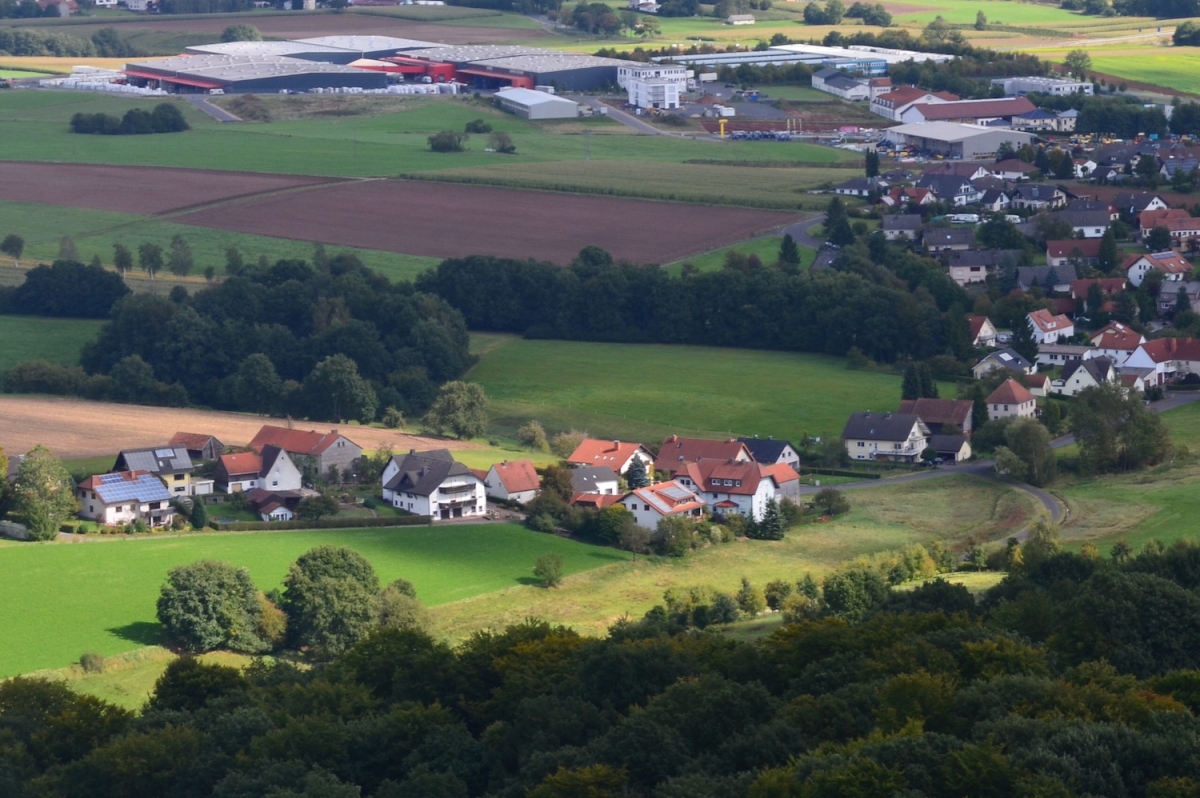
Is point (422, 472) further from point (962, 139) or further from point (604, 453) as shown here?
point (962, 139)

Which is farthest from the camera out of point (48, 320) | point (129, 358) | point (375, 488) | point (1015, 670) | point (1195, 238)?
point (1195, 238)

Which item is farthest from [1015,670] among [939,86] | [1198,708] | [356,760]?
[939,86]

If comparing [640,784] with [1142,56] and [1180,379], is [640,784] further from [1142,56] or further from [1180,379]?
[1142,56]

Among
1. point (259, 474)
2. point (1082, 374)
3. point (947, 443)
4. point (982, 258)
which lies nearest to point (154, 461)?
point (259, 474)

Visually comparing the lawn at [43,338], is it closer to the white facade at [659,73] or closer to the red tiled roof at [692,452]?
the red tiled roof at [692,452]

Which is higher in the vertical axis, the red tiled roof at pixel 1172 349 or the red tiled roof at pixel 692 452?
the red tiled roof at pixel 1172 349

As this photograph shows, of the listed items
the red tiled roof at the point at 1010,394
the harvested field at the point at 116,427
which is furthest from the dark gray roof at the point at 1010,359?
the harvested field at the point at 116,427
